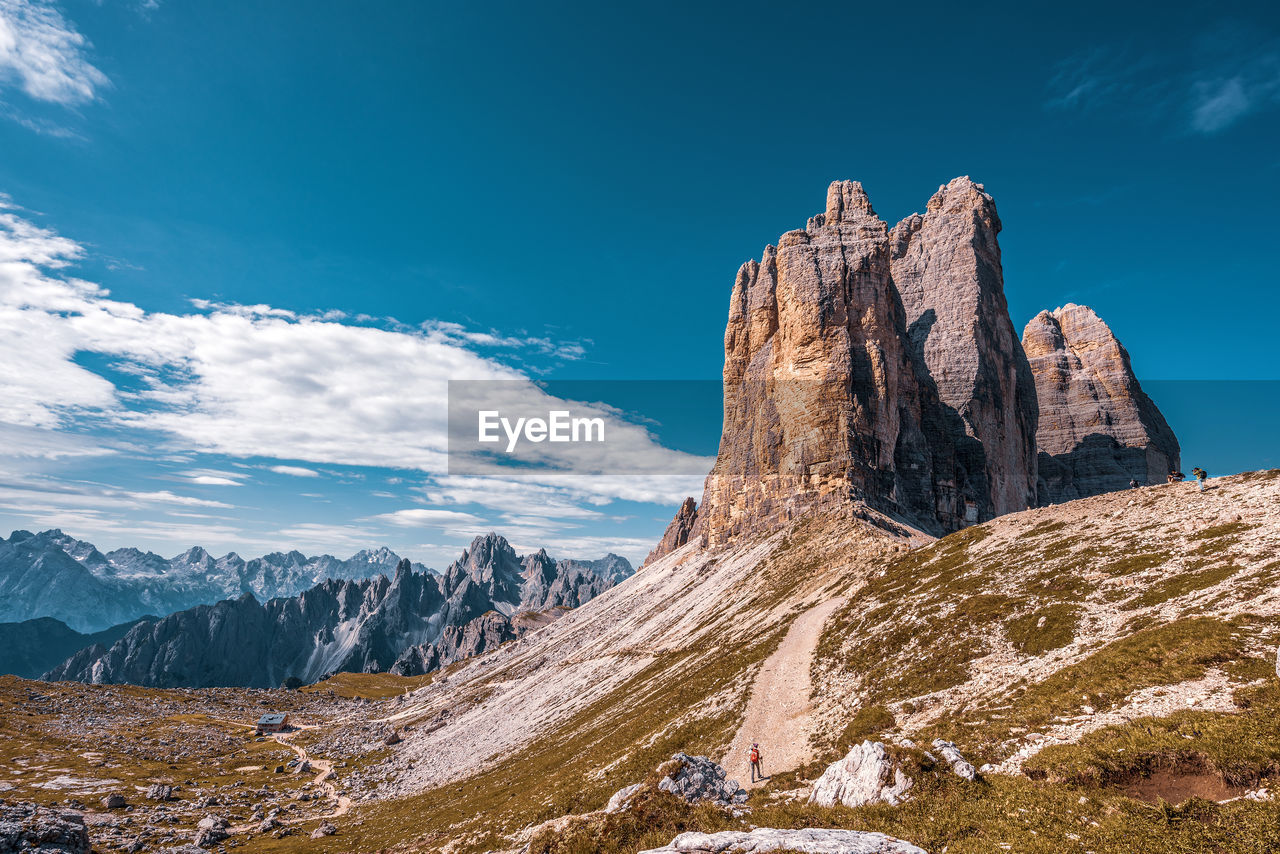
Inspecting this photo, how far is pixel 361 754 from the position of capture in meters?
105

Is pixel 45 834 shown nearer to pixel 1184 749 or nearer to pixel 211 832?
pixel 211 832

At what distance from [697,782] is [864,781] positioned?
7.31 metres

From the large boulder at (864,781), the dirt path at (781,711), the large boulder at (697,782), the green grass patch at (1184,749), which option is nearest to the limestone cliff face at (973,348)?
the dirt path at (781,711)

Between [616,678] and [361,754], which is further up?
[616,678]

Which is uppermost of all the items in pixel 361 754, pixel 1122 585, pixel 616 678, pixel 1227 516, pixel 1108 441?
pixel 1108 441

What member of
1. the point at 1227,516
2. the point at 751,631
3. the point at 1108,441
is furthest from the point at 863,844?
the point at 1108,441

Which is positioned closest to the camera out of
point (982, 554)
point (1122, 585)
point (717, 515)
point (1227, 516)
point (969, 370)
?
point (1122, 585)

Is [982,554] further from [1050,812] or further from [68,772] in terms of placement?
[68,772]

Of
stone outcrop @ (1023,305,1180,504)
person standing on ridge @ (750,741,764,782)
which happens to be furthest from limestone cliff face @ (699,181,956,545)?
person standing on ridge @ (750,741,764,782)

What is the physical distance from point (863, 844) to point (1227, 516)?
4572 centimetres

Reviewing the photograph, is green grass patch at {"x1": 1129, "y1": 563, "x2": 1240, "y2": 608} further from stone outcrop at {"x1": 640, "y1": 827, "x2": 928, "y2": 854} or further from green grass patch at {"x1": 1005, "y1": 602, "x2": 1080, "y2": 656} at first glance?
stone outcrop at {"x1": 640, "y1": 827, "x2": 928, "y2": 854}

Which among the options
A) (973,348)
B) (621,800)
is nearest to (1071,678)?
(621,800)

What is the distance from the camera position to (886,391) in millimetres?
133750

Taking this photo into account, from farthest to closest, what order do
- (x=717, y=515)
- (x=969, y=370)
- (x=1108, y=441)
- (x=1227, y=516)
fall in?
(x=1108, y=441)
(x=969, y=370)
(x=717, y=515)
(x=1227, y=516)
